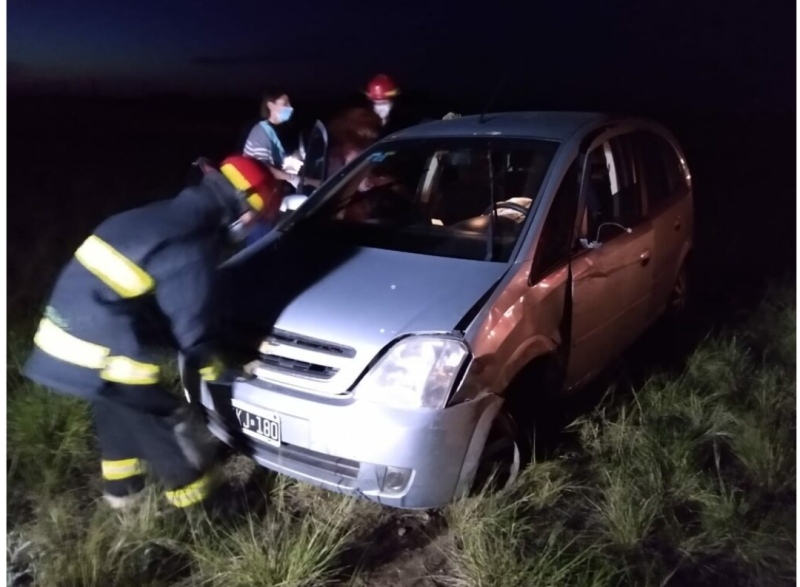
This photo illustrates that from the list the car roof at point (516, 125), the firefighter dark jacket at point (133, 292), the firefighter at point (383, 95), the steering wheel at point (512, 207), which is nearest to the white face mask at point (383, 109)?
the firefighter at point (383, 95)

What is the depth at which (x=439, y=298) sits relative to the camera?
271 cm

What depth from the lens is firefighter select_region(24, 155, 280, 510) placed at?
2.44 meters

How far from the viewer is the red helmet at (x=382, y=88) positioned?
3.96 m

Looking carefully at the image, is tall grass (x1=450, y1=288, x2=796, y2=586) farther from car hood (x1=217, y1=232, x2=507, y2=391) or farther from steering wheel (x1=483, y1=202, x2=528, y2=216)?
steering wheel (x1=483, y1=202, x2=528, y2=216)

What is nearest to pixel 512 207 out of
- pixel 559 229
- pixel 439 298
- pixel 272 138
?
pixel 559 229

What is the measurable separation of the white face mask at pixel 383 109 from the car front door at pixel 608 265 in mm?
1124

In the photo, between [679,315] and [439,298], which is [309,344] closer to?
[439,298]

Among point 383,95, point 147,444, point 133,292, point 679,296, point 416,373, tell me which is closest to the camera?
point 133,292

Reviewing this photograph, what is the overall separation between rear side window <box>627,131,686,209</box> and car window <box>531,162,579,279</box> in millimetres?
779

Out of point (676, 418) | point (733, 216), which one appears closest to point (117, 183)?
point (676, 418)

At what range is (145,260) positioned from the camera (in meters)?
2.43

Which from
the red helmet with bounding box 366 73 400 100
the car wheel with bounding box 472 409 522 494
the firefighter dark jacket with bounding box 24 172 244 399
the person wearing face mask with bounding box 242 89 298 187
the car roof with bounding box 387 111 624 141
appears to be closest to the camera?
the firefighter dark jacket with bounding box 24 172 244 399

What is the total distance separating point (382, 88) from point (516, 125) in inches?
31.1

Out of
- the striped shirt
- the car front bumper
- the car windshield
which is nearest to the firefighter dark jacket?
the car front bumper
